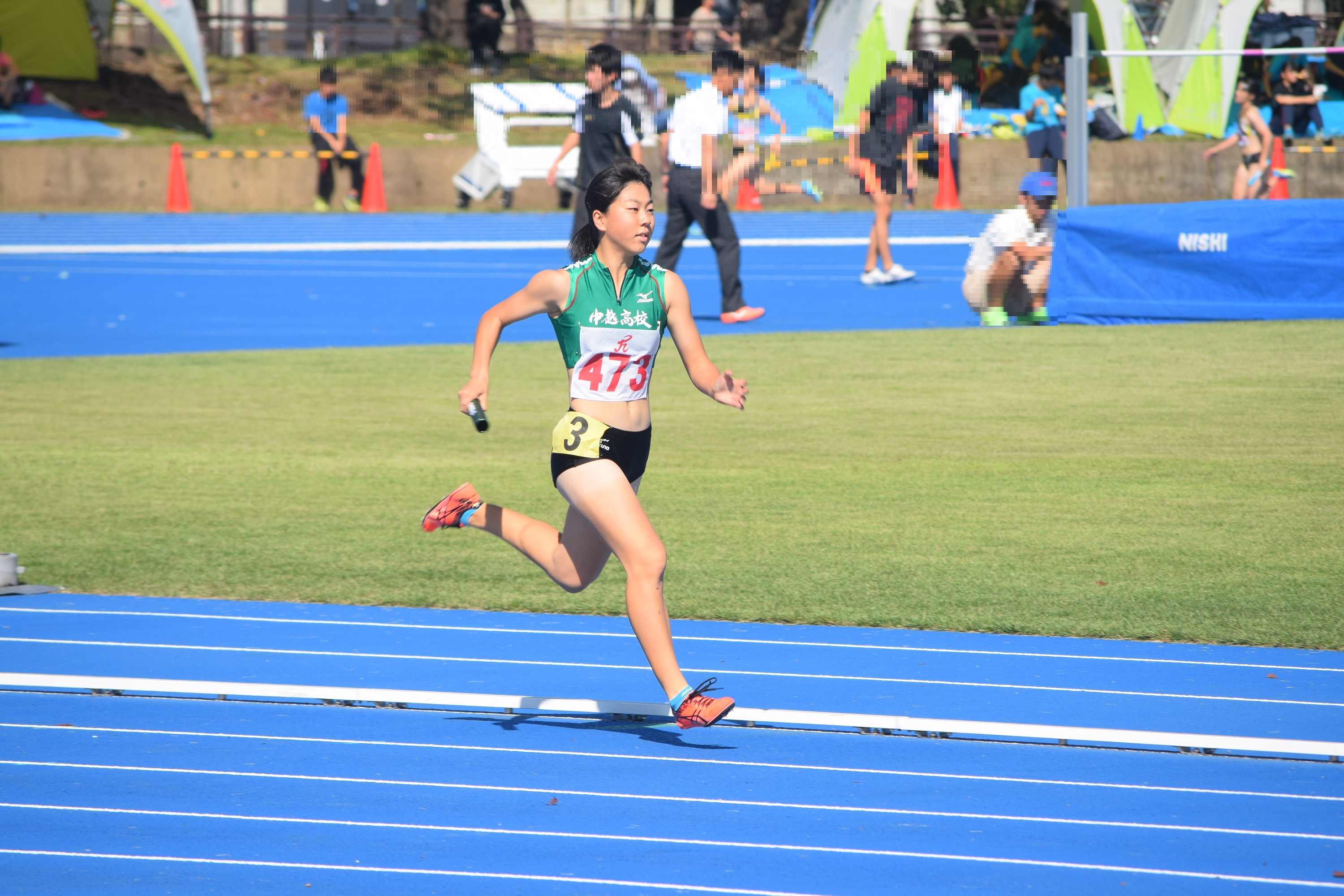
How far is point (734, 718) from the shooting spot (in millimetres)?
5883

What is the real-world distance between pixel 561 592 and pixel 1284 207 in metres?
11.0

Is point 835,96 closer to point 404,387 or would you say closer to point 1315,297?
point 1315,297

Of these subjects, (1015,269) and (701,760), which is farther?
(1015,269)

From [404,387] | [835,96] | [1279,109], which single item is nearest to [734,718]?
[404,387]

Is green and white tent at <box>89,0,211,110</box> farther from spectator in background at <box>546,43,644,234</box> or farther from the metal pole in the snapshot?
the metal pole

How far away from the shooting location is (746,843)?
181 inches

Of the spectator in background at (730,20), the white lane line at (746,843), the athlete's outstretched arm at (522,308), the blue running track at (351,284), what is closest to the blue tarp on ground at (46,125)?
the blue running track at (351,284)

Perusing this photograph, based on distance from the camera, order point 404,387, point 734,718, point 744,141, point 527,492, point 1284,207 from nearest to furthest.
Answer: point 734,718, point 527,492, point 404,387, point 1284,207, point 744,141

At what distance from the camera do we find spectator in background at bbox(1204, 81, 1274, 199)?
2531cm

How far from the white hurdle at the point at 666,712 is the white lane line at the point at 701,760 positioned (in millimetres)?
406

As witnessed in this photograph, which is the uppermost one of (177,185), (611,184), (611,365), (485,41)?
(485,41)

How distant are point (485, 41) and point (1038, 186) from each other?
108ft

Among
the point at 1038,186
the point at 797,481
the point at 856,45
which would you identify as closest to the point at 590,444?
the point at 797,481

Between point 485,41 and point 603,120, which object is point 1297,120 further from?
point 485,41
